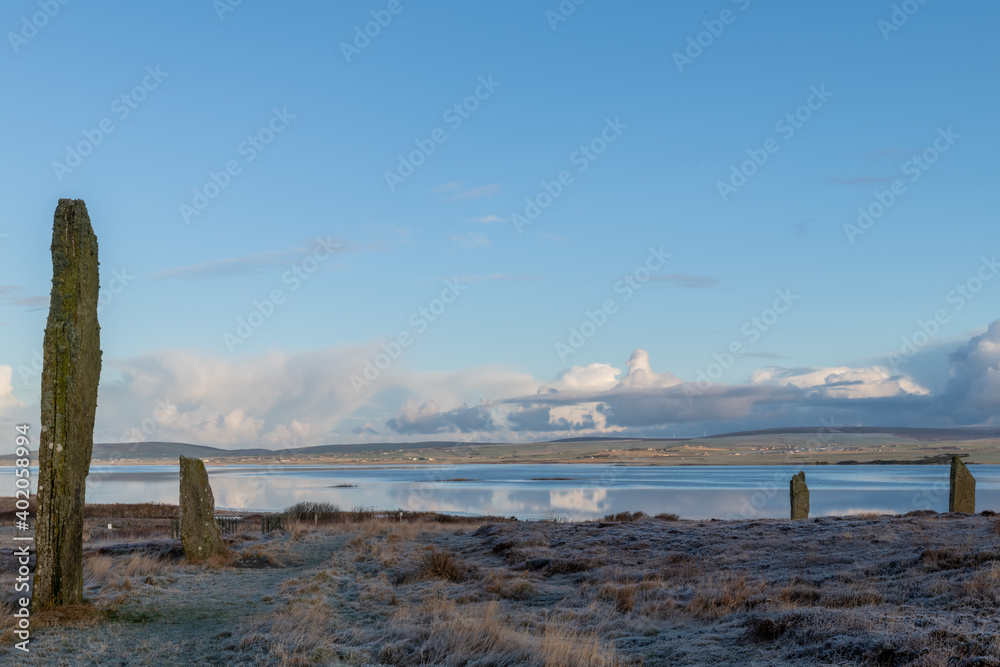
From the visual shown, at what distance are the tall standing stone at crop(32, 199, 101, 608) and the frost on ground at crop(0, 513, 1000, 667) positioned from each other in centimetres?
70

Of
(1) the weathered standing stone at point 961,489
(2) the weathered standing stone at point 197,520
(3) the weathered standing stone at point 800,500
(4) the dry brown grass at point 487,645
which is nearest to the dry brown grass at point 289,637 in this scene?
(4) the dry brown grass at point 487,645

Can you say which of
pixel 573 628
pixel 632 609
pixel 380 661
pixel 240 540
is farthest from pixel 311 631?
pixel 240 540

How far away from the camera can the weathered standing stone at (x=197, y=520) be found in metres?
17.2

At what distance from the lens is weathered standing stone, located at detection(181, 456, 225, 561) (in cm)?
1716

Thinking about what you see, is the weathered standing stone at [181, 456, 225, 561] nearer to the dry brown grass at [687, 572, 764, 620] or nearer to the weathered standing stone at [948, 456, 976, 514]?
the dry brown grass at [687, 572, 764, 620]

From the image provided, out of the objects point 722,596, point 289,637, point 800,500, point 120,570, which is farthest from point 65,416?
point 800,500

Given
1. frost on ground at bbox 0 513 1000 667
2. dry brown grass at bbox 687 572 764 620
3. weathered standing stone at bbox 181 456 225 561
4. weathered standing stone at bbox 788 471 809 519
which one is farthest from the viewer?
weathered standing stone at bbox 788 471 809 519

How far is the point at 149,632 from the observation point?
9.77m

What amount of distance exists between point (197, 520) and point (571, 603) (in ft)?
32.2

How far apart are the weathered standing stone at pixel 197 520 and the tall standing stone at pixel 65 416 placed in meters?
6.73

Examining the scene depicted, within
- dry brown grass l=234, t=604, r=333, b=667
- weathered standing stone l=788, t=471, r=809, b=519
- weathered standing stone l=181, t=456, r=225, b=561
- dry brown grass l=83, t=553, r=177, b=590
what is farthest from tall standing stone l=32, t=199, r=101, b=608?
weathered standing stone l=788, t=471, r=809, b=519

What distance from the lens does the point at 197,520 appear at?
17281 millimetres

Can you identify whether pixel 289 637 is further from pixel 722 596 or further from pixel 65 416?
pixel 722 596

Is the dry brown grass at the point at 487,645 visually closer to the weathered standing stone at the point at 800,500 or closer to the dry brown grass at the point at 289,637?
the dry brown grass at the point at 289,637
